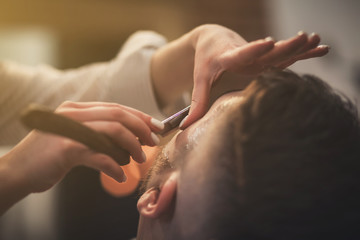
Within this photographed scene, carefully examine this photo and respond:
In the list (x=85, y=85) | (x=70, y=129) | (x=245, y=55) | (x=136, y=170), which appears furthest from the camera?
(x=85, y=85)

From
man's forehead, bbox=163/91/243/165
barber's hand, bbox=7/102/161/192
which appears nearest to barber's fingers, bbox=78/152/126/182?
barber's hand, bbox=7/102/161/192

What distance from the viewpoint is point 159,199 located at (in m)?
0.50

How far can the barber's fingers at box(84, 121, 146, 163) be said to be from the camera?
17.7 inches

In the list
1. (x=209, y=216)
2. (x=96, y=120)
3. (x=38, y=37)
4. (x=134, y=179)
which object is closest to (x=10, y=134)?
(x=134, y=179)

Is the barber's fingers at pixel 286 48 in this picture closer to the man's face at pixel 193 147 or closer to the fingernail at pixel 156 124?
the man's face at pixel 193 147

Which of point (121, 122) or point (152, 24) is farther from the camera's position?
point (152, 24)

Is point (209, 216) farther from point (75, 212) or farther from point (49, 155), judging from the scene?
point (75, 212)

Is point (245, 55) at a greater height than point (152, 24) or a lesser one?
greater

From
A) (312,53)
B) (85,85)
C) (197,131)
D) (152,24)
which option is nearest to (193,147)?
(197,131)

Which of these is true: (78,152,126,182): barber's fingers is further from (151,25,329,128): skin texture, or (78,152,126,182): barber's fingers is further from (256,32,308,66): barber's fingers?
(256,32,308,66): barber's fingers

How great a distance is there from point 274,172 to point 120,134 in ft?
0.69

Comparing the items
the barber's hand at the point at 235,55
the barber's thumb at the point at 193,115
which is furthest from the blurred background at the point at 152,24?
the barber's thumb at the point at 193,115

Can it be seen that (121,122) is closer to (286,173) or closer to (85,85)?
(286,173)

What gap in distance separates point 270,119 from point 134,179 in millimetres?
357
